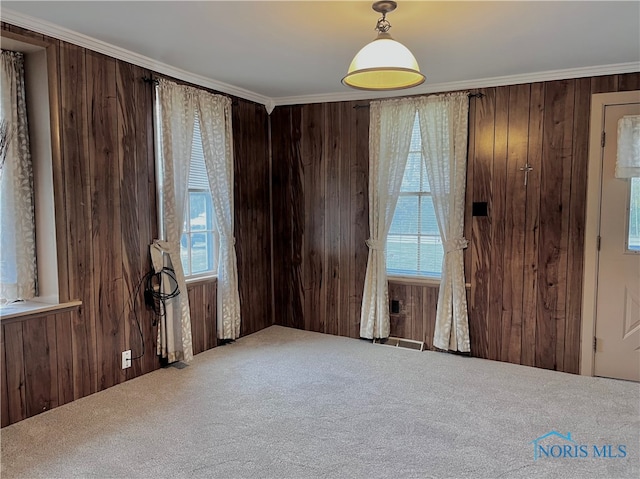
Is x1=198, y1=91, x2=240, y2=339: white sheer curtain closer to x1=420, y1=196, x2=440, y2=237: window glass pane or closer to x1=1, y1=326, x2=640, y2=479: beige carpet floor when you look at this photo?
x1=1, y1=326, x2=640, y2=479: beige carpet floor

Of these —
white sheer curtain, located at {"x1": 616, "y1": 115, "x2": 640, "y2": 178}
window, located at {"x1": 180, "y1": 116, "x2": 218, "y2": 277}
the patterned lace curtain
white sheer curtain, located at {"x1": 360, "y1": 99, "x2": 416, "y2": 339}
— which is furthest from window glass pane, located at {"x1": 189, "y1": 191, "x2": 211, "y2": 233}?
white sheer curtain, located at {"x1": 616, "y1": 115, "x2": 640, "y2": 178}

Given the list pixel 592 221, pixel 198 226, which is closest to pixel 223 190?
pixel 198 226

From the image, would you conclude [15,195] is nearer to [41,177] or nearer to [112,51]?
[41,177]

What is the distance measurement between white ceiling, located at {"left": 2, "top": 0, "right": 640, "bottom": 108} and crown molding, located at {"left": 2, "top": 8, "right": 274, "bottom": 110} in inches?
0.4

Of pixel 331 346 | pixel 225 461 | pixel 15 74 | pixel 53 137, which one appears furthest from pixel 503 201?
pixel 15 74

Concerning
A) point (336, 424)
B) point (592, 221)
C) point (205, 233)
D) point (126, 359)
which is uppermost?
point (592, 221)

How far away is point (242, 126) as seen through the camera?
14.8ft

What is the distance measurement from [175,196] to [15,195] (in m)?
1.11

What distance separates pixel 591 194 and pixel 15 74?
13.7 ft

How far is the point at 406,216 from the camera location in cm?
432

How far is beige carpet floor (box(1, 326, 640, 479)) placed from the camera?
2.37m

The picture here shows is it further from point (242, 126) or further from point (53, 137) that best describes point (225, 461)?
point (242, 126)

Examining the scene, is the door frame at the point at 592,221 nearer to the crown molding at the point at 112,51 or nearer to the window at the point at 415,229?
the window at the point at 415,229

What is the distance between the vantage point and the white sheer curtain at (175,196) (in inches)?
143
